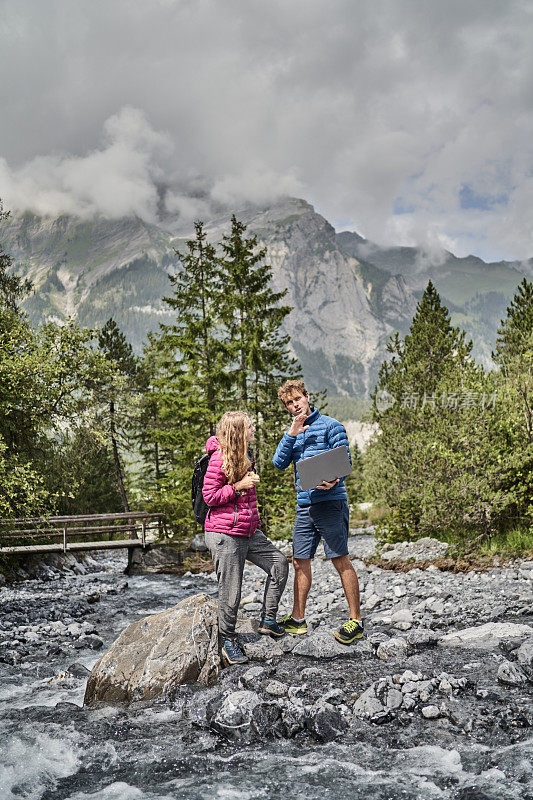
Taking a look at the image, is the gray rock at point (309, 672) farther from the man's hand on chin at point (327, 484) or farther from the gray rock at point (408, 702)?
the man's hand on chin at point (327, 484)

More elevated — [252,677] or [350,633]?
[350,633]

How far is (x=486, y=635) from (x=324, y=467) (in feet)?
8.59

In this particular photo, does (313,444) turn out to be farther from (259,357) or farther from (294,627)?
(259,357)

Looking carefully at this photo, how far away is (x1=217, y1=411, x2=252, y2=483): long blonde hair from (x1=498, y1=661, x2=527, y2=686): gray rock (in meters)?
3.01

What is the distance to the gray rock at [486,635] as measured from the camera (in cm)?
536

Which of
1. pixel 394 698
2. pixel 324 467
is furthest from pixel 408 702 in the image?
pixel 324 467

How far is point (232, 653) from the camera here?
17.6 ft

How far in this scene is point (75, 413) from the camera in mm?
12711

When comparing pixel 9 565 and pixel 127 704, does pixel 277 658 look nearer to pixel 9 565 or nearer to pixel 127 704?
pixel 127 704

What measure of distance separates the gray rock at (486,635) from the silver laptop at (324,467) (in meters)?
2.27

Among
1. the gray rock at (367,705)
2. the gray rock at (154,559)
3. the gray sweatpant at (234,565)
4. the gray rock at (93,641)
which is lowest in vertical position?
the gray rock at (154,559)

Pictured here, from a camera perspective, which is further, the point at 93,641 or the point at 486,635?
the point at 93,641

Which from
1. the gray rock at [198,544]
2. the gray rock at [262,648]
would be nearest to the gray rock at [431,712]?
the gray rock at [262,648]

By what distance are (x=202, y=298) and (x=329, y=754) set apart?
17.0 m
